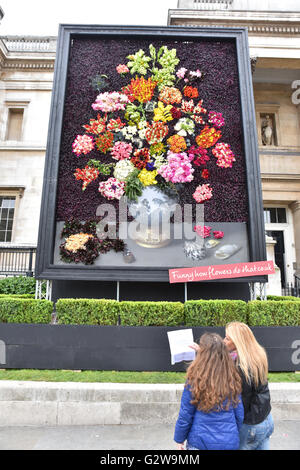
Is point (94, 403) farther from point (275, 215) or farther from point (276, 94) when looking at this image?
point (276, 94)

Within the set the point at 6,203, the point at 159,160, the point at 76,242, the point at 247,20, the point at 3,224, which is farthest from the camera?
the point at 6,203

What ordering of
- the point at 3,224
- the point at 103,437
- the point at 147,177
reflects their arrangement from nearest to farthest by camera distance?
the point at 103,437, the point at 147,177, the point at 3,224

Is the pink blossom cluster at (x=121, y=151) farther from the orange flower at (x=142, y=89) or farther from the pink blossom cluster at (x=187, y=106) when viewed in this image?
the pink blossom cluster at (x=187, y=106)

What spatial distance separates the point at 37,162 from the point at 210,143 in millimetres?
13576

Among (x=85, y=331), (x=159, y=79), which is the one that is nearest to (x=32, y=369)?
(x=85, y=331)

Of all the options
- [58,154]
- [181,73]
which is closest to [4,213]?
[58,154]

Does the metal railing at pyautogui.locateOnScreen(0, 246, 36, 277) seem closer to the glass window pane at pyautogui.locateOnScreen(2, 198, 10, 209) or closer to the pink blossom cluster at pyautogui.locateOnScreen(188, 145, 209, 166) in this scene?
the glass window pane at pyautogui.locateOnScreen(2, 198, 10, 209)

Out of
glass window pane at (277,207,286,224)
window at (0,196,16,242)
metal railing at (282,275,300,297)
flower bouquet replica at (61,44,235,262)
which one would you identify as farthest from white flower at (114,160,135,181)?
glass window pane at (277,207,286,224)

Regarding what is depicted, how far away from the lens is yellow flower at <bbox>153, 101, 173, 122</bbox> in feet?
23.1

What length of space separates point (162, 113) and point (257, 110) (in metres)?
14.0

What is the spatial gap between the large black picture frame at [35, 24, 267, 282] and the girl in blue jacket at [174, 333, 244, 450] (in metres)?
3.89

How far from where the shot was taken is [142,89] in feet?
23.6

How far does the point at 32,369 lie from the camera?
15.4 feet
